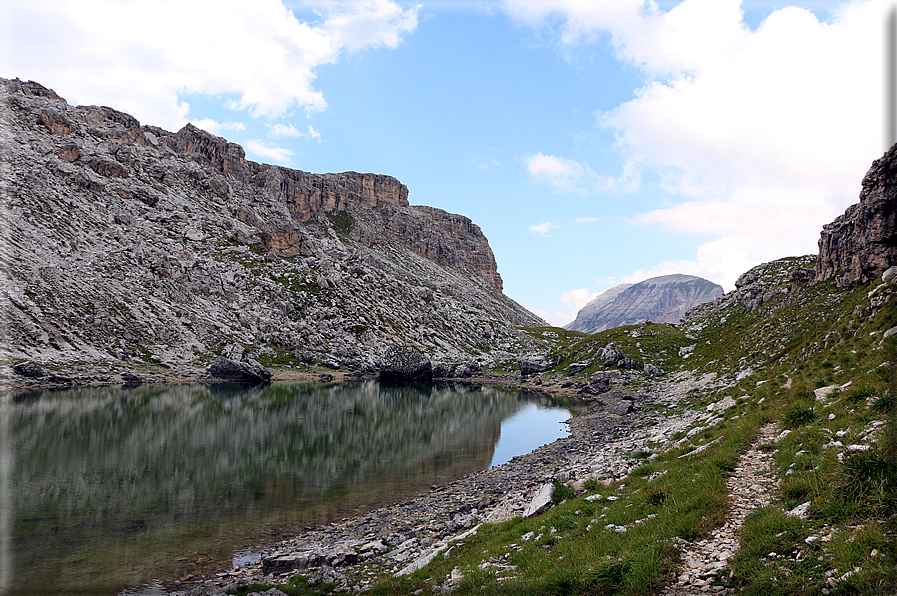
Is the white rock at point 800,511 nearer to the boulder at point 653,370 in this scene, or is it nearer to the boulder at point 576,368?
the boulder at point 653,370

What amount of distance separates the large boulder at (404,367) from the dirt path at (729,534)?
401 feet

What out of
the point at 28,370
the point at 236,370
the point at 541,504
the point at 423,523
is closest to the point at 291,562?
the point at 423,523

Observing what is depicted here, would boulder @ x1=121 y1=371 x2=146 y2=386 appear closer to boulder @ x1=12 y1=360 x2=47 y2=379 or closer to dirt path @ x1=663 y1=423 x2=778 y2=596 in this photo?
boulder @ x1=12 y1=360 x2=47 y2=379

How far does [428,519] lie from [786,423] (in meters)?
18.9

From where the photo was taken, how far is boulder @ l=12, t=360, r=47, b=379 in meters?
85.6

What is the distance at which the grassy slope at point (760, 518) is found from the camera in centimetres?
813

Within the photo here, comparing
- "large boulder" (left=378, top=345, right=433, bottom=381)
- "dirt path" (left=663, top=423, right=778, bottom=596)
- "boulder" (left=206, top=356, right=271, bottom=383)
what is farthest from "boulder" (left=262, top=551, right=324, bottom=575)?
"large boulder" (left=378, top=345, right=433, bottom=381)

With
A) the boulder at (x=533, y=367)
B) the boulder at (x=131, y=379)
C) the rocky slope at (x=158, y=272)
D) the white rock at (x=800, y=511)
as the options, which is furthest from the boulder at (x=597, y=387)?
the boulder at (x=131, y=379)

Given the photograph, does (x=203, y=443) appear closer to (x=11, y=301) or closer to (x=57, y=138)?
(x=11, y=301)

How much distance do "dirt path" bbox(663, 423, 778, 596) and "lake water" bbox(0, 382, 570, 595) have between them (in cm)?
2235

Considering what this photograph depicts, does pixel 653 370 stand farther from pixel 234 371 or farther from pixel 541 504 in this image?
pixel 234 371

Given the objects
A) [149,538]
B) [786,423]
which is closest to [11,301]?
[149,538]

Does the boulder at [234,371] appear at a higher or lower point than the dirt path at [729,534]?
lower

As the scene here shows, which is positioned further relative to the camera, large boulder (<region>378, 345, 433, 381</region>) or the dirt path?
large boulder (<region>378, 345, 433, 381</region>)
